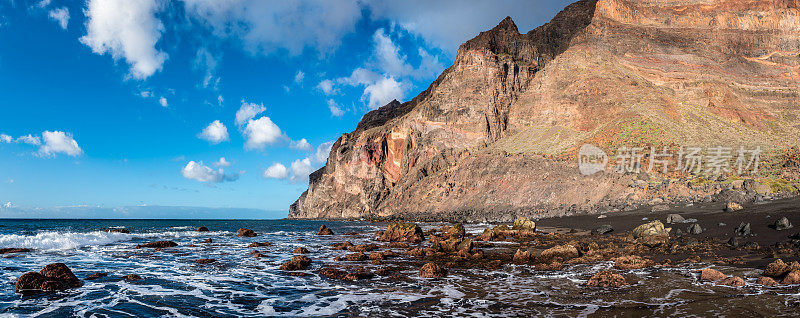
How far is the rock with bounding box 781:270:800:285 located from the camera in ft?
33.1

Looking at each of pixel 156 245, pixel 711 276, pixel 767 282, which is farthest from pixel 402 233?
pixel 767 282

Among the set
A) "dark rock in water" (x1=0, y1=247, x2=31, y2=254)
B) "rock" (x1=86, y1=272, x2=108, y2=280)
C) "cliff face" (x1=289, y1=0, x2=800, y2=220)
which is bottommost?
"rock" (x1=86, y1=272, x2=108, y2=280)

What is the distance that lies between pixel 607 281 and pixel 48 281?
17.6m

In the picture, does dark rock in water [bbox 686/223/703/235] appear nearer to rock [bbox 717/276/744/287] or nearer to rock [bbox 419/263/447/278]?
rock [bbox 717/276/744/287]

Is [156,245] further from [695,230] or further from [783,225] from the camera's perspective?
[783,225]

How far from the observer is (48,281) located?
12.2m

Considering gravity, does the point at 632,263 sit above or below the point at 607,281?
below

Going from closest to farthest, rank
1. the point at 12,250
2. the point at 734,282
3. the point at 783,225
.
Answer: the point at 734,282 → the point at 783,225 → the point at 12,250

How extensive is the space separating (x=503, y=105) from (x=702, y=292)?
3423 inches

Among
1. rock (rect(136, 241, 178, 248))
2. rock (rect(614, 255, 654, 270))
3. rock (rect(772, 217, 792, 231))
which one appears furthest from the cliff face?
rock (rect(136, 241, 178, 248))

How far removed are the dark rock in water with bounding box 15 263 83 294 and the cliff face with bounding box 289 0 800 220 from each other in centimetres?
5044

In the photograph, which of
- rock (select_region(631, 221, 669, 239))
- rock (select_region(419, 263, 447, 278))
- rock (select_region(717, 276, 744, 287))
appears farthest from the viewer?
rock (select_region(631, 221, 669, 239))

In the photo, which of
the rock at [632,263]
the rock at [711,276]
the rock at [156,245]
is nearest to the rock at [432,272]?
the rock at [632,263]

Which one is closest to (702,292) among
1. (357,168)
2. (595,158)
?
(595,158)
